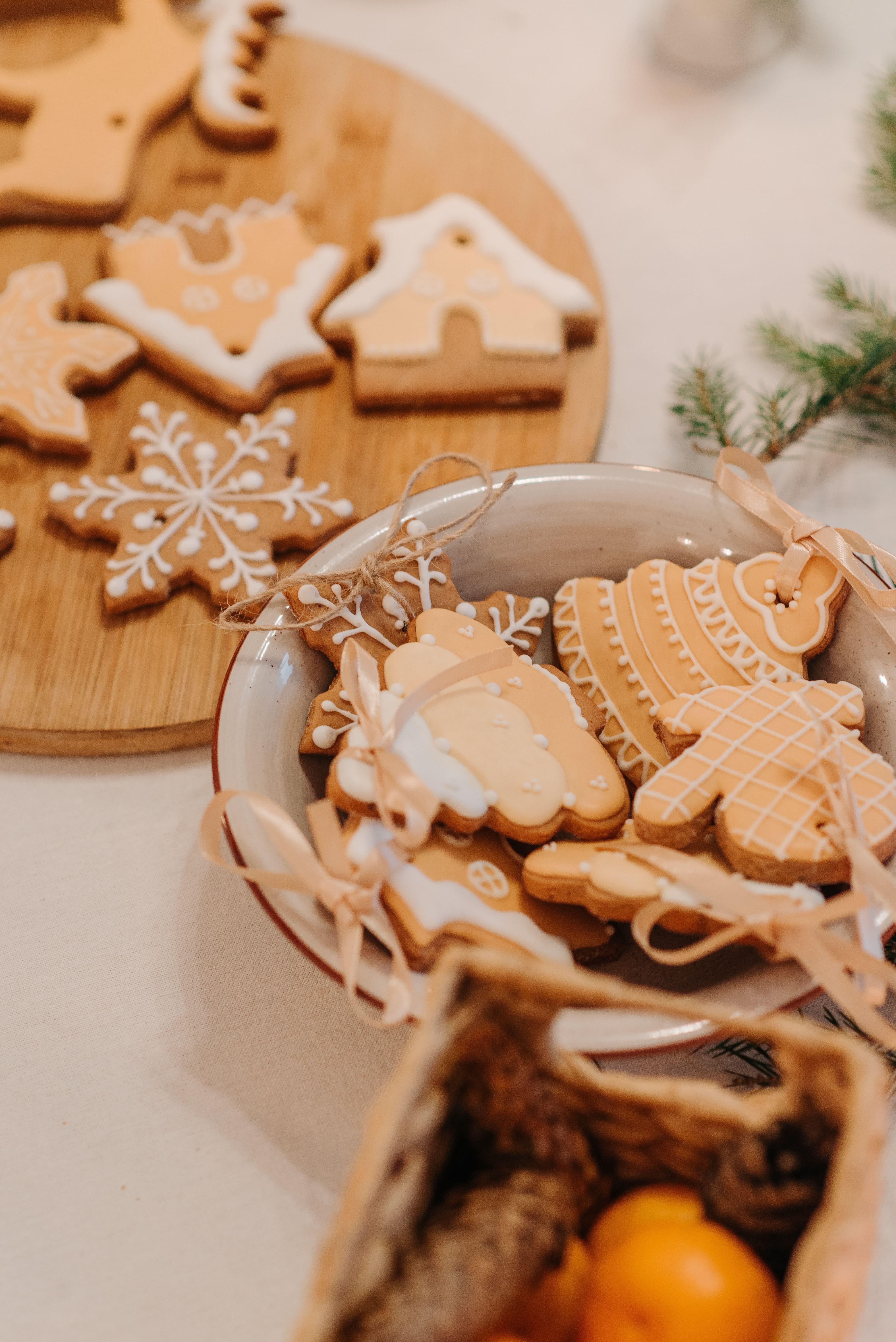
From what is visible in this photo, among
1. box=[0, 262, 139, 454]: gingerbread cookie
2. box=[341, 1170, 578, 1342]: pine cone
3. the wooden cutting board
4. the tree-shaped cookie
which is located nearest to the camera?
box=[341, 1170, 578, 1342]: pine cone

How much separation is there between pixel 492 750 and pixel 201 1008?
315 mm

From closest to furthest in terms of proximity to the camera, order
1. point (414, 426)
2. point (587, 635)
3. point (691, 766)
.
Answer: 1. point (691, 766)
2. point (587, 635)
3. point (414, 426)

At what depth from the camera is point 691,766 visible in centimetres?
64

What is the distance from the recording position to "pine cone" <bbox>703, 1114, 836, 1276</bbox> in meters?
0.41

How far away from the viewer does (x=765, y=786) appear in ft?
2.06

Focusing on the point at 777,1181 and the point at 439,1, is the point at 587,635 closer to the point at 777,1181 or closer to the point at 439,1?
the point at 777,1181

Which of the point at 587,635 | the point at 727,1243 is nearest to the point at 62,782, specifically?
the point at 587,635

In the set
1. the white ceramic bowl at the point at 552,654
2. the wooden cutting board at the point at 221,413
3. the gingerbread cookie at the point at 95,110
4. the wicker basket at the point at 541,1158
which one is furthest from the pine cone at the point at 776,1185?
the gingerbread cookie at the point at 95,110

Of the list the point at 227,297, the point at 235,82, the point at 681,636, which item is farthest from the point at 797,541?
the point at 235,82

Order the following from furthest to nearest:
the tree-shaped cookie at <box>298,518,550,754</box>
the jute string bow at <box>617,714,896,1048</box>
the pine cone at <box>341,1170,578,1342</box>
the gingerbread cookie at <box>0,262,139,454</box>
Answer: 1. the gingerbread cookie at <box>0,262,139,454</box>
2. the tree-shaped cookie at <box>298,518,550,754</box>
3. the jute string bow at <box>617,714,896,1048</box>
4. the pine cone at <box>341,1170,578,1342</box>

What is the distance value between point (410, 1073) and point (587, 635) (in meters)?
0.44

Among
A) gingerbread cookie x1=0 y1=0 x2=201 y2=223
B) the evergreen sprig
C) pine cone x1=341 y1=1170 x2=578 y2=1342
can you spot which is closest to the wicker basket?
pine cone x1=341 y1=1170 x2=578 y2=1342

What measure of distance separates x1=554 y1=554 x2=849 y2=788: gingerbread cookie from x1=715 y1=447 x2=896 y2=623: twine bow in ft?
0.03

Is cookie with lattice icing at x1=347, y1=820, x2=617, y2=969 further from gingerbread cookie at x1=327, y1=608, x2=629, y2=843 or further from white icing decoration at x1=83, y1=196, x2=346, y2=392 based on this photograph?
white icing decoration at x1=83, y1=196, x2=346, y2=392
